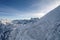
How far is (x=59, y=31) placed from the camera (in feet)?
106

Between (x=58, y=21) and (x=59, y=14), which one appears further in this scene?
(x=59, y=14)

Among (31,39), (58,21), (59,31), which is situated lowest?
(31,39)

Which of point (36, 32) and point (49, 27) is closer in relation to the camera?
point (49, 27)

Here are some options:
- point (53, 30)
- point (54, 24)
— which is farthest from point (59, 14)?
point (53, 30)

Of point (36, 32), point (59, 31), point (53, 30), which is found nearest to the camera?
point (59, 31)

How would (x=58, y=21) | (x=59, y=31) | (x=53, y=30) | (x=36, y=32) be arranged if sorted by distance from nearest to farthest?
(x=59, y=31)
(x=53, y=30)
(x=58, y=21)
(x=36, y=32)

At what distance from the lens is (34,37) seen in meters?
37.7

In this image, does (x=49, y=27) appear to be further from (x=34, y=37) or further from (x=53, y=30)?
(x=34, y=37)

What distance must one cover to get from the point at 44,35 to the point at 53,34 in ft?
12.0

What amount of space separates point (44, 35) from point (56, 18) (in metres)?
7.45

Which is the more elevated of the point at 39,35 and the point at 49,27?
the point at 49,27

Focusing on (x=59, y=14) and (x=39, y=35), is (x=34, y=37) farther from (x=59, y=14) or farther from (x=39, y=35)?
(x=59, y=14)

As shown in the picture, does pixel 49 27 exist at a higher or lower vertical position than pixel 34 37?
higher

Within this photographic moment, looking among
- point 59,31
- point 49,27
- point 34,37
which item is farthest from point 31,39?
point 59,31
